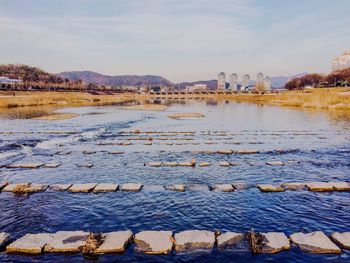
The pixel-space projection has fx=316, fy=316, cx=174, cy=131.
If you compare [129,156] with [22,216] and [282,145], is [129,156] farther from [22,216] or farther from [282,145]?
[282,145]

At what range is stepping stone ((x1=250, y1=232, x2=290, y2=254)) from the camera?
8203 millimetres

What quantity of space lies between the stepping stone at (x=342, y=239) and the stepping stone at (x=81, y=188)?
910cm

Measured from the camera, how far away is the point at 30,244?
8.40 m

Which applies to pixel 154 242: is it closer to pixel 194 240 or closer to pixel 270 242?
pixel 194 240

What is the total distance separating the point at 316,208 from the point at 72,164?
12795mm

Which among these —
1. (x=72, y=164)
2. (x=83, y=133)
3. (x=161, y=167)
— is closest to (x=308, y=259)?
(x=161, y=167)

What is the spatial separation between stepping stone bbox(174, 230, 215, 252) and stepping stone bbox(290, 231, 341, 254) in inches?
91.5

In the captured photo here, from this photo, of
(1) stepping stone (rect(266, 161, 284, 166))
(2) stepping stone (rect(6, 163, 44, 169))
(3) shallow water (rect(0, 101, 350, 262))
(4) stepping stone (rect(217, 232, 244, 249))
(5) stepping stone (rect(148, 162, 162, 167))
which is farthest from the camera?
(1) stepping stone (rect(266, 161, 284, 166))

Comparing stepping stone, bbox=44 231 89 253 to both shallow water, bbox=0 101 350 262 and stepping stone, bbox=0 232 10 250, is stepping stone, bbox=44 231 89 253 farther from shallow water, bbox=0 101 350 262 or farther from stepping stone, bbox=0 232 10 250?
stepping stone, bbox=0 232 10 250

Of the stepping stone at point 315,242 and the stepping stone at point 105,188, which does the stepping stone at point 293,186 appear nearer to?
the stepping stone at point 315,242

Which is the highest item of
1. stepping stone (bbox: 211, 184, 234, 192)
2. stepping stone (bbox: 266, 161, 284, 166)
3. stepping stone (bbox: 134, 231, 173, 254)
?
stepping stone (bbox: 266, 161, 284, 166)

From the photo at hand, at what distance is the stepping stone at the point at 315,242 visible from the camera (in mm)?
8211

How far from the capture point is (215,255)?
8039mm

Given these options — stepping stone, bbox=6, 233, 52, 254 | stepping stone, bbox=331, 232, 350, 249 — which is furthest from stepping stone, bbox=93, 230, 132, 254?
stepping stone, bbox=331, 232, 350, 249
